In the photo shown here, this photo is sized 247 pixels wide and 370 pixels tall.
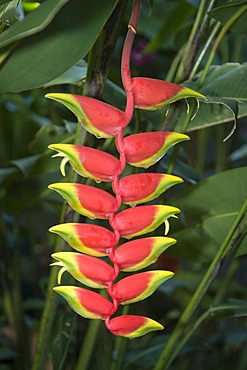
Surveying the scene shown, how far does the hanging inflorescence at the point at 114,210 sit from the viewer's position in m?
0.33

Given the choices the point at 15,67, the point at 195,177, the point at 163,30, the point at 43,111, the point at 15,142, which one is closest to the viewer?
the point at 15,67

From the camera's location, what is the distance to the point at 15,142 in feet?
3.05

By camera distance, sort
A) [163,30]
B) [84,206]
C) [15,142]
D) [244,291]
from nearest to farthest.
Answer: [84,206]
[163,30]
[15,142]
[244,291]

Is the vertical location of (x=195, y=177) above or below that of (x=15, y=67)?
below

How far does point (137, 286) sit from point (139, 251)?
0.7 inches

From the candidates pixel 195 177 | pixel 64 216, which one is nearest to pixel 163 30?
pixel 195 177

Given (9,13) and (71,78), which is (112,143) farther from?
(9,13)

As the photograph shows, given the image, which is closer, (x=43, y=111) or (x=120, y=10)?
(x=120, y=10)

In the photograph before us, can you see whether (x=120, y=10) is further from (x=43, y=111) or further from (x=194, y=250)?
(x=43, y=111)

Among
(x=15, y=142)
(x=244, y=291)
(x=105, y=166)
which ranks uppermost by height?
(x=105, y=166)

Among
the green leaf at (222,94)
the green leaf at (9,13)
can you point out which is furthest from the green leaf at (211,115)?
the green leaf at (9,13)

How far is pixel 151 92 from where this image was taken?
0.35m

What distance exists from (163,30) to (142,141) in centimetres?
51

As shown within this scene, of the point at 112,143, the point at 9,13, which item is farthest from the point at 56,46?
the point at 112,143
